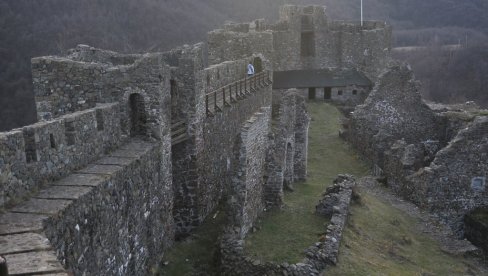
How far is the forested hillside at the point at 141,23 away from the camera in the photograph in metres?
51.7

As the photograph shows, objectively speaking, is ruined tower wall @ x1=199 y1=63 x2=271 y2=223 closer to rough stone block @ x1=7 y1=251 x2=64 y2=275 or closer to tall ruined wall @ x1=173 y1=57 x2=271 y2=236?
tall ruined wall @ x1=173 y1=57 x2=271 y2=236

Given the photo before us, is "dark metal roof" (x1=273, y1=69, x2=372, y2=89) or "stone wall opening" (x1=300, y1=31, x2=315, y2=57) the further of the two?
"stone wall opening" (x1=300, y1=31, x2=315, y2=57)

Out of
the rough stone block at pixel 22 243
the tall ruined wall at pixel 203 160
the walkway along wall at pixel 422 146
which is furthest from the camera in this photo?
the walkway along wall at pixel 422 146

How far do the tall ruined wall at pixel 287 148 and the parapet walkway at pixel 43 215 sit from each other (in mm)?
5565

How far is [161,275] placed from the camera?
41.5ft

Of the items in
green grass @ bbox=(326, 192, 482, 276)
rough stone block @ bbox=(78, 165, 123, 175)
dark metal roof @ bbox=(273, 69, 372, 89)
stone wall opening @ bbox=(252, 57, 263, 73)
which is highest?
stone wall opening @ bbox=(252, 57, 263, 73)

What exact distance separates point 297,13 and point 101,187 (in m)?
33.5

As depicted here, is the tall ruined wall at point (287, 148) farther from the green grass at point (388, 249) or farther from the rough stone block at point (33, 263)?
the rough stone block at point (33, 263)

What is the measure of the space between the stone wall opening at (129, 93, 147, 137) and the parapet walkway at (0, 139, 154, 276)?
1.25m

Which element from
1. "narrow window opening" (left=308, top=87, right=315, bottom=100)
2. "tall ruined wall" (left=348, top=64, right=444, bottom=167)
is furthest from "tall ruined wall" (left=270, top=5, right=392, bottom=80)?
"tall ruined wall" (left=348, top=64, right=444, bottom=167)

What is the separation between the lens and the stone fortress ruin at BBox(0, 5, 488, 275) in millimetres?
8547

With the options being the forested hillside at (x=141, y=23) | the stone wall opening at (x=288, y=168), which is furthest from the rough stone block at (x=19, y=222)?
the forested hillside at (x=141, y=23)

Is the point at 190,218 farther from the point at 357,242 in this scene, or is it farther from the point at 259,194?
the point at 357,242

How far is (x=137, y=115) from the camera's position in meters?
13.0
